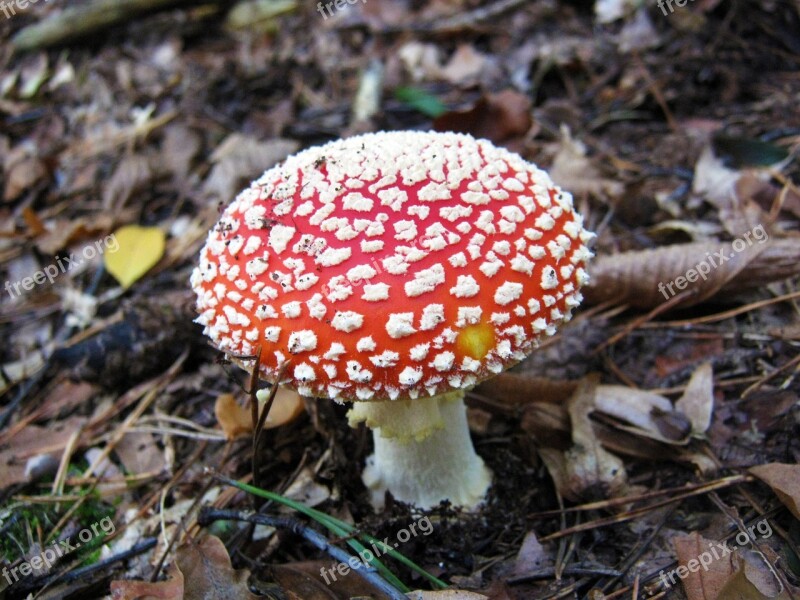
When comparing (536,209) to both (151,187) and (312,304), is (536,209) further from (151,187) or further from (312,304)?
(151,187)

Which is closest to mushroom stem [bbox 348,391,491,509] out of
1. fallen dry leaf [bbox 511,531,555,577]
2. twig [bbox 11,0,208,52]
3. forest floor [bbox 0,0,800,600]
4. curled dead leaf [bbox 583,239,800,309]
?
forest floor [bbox 0,0,800,600]

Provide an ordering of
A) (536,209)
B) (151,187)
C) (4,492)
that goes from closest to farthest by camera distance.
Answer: (536,209), (4,492), (151,187)

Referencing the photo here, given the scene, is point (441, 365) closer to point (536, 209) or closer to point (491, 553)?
point (536, 209)

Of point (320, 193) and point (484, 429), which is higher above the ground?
point (320, 193)

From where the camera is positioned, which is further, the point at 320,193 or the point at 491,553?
the point at 491,553

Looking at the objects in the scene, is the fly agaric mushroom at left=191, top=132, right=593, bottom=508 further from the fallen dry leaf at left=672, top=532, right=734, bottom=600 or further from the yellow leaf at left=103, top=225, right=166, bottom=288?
the yellow leaf at left=103, top=225, right=166, bottom=288

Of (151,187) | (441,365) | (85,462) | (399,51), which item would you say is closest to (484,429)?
(441,365)

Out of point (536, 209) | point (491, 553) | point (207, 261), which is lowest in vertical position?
point (491, 553)

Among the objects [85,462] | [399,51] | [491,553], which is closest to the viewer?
[491,553]
